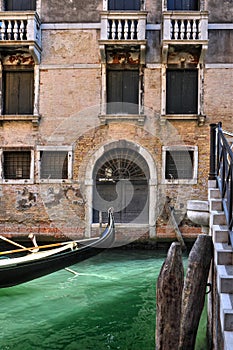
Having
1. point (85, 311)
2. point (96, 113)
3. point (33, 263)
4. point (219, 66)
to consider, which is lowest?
point (85, 311)

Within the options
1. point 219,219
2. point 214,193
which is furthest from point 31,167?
point 219,219

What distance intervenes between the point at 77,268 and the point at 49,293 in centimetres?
146

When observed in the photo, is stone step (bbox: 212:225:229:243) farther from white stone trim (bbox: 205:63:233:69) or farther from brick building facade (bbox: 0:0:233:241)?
white stone trim (bbox: 205:63:233:69)

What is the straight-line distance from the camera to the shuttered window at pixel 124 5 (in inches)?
320

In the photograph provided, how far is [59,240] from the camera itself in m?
8.00

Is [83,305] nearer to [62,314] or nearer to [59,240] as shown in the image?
[62,314]

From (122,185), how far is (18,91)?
2.78 m

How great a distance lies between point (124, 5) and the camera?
815cm

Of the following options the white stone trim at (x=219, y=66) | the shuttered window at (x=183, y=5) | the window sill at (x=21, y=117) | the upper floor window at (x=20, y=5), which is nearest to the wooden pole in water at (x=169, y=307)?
the window sill at (x=21, y=117)

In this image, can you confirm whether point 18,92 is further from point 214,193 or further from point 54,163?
point 214,193

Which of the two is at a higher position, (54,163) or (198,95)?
(198,95)

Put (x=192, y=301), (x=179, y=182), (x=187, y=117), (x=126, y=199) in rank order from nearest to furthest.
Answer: (x=192, y=301), (x=187, y=117), (x=179, y=182), (x=126, y=199)

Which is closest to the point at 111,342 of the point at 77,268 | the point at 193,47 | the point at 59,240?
the point at 77,268

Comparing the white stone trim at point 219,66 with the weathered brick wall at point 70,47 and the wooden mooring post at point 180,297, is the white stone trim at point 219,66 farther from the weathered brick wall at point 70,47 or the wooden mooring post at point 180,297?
the wooden mooring post at point 180,297
